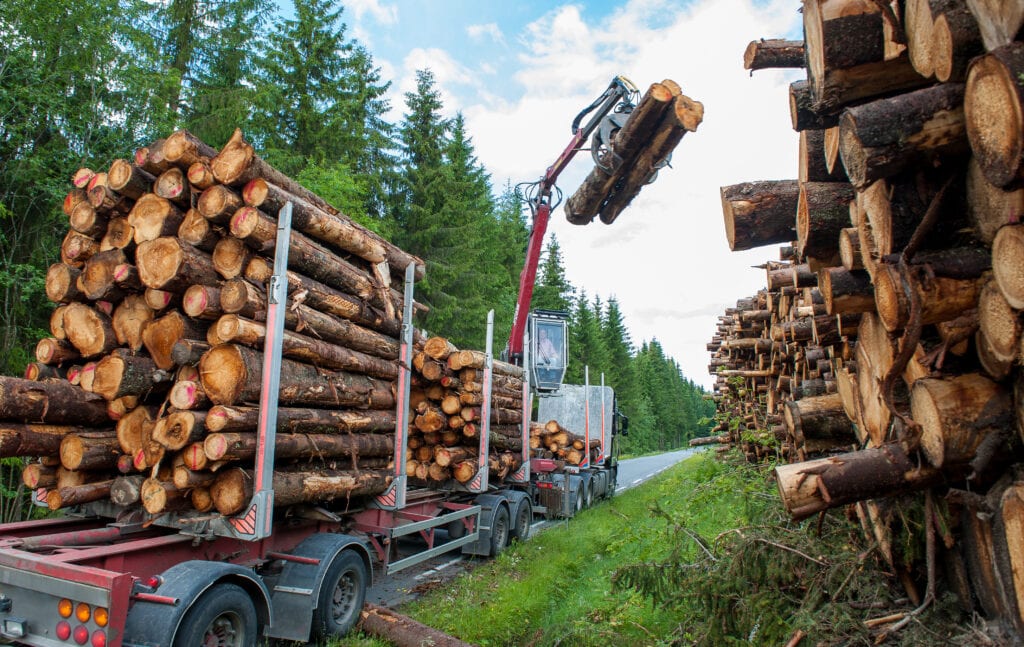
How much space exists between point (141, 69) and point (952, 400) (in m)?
12.9

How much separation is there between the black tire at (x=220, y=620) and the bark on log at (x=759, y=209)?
3926 millimetres

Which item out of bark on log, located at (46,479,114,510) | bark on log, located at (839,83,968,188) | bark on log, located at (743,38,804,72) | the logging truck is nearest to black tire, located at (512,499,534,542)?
the logging truck

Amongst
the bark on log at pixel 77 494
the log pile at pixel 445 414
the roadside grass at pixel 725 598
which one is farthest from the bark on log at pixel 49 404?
the log pile at pixel 445 414

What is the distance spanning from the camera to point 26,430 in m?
4.52

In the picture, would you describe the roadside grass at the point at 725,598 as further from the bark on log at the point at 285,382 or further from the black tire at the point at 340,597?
the bark on log at the point at 285,382

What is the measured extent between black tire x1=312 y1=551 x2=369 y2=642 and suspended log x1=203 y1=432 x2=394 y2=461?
0.91 m

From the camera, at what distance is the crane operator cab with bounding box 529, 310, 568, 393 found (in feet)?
40.6

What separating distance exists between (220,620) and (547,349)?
907cm

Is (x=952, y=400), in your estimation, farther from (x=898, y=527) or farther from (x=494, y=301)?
(x=494, y=301)

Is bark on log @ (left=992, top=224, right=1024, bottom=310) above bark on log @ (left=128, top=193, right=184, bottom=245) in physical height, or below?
below

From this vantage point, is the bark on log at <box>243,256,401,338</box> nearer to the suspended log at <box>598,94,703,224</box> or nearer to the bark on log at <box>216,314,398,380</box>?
the bark on log at <box>216,314,398,380</box>

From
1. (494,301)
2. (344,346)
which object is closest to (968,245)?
(344,346)

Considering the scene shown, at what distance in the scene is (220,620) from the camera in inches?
161

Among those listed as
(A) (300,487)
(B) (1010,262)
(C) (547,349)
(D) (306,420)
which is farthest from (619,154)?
(B) (1010,262)
